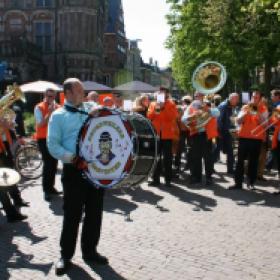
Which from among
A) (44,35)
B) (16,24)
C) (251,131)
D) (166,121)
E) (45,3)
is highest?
(45,3)

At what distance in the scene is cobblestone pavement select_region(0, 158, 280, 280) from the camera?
16.4ft

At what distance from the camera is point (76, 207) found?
4973mm

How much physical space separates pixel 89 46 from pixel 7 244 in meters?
34.9

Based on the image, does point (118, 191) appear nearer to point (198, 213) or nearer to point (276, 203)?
point (198, 213)

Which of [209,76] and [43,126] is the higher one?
[209,76]

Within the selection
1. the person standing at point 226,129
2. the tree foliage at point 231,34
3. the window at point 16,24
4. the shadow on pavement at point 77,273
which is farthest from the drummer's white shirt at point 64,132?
the window at point 16,24

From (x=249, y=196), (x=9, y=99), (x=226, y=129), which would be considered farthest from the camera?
(x=226, y=129)

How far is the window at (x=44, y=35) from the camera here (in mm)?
39906

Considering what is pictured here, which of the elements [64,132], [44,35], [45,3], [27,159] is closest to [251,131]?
[64,132]

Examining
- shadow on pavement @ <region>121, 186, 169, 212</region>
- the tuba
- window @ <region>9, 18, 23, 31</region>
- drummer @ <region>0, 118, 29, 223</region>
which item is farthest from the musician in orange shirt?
window @ <region>9, 18, 23, 31</region>

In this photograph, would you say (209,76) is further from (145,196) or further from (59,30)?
(59,30)

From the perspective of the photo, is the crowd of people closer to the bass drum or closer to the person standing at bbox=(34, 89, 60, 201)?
the person standing at bbox=(34, 89, 60, 201)

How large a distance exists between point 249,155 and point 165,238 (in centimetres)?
372

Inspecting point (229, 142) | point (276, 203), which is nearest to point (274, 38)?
point (229, 142)
